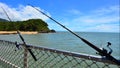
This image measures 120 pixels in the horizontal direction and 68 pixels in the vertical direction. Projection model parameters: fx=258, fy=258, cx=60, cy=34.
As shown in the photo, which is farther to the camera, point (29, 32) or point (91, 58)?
point (29, 32)

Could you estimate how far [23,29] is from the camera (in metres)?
143

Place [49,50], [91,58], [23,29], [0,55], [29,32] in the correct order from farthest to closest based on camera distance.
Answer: [29,32], [23,29], [0,55], [49,50], [91,58]

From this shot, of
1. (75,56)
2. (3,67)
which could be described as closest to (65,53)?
(75,56)

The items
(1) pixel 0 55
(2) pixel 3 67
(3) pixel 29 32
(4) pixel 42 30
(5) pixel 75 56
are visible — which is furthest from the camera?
(4) pixel 42 30

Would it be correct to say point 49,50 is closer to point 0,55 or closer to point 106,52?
point 106,52

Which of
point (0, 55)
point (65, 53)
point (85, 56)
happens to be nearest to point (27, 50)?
point (65, 53)

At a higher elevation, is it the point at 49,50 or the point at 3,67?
the point at 49,50

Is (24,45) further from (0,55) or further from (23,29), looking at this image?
(23,29)

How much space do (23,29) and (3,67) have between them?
454ft

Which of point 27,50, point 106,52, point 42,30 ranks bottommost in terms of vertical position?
point 42,30

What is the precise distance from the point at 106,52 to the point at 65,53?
3.45ft

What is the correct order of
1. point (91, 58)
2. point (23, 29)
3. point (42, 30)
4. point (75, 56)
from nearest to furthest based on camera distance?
point (91, 58) → point (75, 56) → point (23, 29) → point (42, 30)

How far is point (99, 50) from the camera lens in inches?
89.0

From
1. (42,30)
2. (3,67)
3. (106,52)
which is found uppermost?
(106,52)
